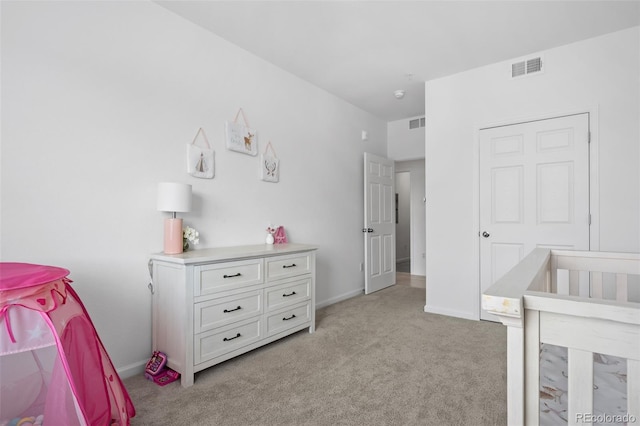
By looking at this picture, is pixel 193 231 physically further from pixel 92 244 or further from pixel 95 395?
pixel 95 395

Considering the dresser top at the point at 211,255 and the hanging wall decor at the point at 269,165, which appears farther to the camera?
the hanging wall decor at the point at 269,165

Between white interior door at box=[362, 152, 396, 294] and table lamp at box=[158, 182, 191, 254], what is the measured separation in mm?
2575

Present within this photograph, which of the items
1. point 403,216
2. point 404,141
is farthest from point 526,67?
point 403,216

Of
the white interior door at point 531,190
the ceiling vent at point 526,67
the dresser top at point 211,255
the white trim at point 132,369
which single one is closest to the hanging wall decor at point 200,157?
the dresser top at point 211,255

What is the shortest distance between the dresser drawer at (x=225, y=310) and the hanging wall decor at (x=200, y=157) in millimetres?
992

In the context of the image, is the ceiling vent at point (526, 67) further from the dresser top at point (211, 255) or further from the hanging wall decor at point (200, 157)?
the hanging wall decor at point (200, 157)

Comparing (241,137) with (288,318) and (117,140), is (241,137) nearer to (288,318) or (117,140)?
(117,140)

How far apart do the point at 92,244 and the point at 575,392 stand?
2.31 m

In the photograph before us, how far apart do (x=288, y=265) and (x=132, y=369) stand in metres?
1.26

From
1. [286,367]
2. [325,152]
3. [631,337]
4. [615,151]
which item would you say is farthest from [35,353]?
[615,151]

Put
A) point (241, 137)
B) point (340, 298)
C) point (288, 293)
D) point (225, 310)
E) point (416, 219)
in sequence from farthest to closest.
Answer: point (416, 219)
point (340, 298)
point (241, 137)
point (288, 293)
point (225, 310)

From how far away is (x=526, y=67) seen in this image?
119 inches

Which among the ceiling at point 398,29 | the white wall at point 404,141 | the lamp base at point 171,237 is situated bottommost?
the lamp base at point 171,237

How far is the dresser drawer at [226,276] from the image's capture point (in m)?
2.02
